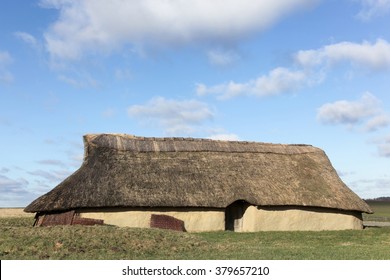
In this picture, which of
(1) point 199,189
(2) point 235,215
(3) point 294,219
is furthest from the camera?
(2) point 235,215

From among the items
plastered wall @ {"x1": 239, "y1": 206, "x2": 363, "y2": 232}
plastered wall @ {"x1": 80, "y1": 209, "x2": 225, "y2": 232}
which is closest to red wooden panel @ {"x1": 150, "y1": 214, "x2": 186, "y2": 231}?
plastered wall @ {"x1": 80, "y1": 209, "x2": 225, "y2": 232}

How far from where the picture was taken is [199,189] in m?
30.6

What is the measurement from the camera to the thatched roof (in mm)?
28531

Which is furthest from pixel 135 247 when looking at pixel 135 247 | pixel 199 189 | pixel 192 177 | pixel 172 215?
pixel 192 177

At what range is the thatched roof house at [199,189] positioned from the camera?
2842cm

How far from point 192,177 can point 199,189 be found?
1.24 metres

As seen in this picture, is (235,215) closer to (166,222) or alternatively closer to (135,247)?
(166,222)

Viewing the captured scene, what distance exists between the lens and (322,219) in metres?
32.8

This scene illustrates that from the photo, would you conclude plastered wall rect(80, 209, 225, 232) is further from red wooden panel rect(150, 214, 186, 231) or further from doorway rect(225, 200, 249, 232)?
doorway rect(225, 200, 249, 232)

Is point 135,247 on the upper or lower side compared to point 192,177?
lower

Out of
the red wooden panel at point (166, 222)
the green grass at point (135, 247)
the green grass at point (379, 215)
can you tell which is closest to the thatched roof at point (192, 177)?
the red wooden panel at point (166, 222)

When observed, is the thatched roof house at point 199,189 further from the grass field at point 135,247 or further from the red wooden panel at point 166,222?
the grass field at point 135,247

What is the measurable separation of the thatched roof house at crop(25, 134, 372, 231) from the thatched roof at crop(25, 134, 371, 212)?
6 cm

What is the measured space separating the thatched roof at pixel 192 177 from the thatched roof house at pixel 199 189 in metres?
0.06
